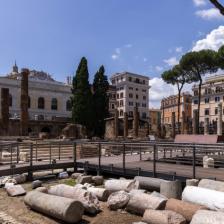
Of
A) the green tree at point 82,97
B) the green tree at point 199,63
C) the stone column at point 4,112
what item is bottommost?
the stone column at point 4,112

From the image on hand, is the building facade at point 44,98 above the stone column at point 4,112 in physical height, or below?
above

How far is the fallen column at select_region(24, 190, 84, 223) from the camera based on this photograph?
7941 mm

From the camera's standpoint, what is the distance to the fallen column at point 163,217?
7.05 m

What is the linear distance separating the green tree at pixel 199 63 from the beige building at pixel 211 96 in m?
36.8

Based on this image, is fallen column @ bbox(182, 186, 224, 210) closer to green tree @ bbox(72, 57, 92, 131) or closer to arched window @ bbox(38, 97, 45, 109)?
green tree @ bbox(72, 57, 92, 131)

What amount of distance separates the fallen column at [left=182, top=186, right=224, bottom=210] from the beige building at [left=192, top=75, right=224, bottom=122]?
2903 inches

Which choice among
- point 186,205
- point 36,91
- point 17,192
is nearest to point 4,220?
point 17,192

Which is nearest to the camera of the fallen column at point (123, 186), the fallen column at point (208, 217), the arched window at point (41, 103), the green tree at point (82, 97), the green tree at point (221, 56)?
the fallen column at point (208, 217)

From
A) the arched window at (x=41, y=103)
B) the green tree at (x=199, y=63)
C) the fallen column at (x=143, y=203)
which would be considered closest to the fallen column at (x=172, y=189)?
the fallen column at (x=143, y=203)

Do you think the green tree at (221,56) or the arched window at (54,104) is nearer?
the green tree at (221,56)

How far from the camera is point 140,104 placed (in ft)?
309

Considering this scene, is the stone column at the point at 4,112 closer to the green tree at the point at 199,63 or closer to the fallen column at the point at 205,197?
the green tree at the point at 199,63

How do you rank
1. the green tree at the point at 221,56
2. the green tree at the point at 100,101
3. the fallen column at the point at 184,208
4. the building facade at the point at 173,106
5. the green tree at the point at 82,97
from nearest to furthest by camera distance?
the fallen column at the point at 184,208 < the green tree at the point at 221,56 < the green tree at the point at 82,97 < the green tree at the point at 100,101 < the building facade at the point at 173,106

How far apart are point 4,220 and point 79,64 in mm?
40840
